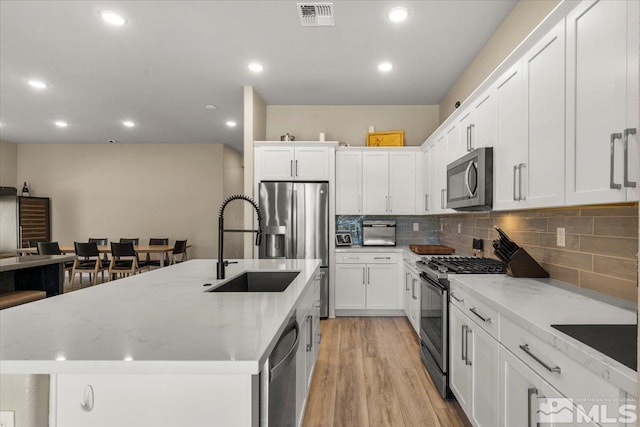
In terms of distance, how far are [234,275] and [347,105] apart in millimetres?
3671

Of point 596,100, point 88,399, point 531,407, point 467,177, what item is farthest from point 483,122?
point 88,399

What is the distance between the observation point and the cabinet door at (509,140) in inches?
79.0

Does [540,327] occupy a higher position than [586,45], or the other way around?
[586,45]

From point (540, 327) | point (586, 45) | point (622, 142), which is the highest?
point (586, 45)

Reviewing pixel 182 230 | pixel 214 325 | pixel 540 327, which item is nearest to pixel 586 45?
pixel 540 327

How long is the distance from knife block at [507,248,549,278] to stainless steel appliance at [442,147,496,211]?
0.39 metres

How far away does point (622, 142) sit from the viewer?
1.22 meters

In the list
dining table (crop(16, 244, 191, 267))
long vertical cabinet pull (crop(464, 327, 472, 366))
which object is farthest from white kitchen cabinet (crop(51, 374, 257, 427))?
dining table (crop(16, 244, 191, 267))

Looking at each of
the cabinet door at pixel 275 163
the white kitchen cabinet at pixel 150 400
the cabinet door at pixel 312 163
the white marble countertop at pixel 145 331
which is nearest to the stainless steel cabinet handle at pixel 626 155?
the white marble countertop at pixel 145 331

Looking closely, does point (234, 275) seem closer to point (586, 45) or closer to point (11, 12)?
point (586, 45)

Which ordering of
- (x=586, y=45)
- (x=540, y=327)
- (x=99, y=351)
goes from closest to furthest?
1. (x=99, y=351)
2. (x=540, y=327)
3. (x=586, y=45)

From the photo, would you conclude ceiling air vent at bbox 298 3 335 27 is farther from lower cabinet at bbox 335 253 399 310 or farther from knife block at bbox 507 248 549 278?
lower cabinet at bbox 335 253 399 310

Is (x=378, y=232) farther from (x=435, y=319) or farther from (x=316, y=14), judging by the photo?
(x=316, y=14)

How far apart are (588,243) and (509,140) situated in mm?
729
